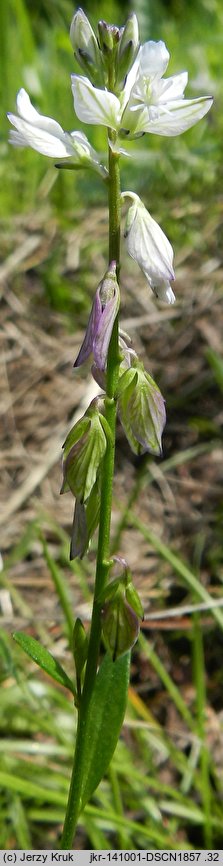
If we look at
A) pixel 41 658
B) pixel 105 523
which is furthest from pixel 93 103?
pixel 41 658

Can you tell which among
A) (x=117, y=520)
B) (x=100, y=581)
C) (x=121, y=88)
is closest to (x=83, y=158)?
(x=121, y=88)

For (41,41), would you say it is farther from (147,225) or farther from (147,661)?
(147,225)

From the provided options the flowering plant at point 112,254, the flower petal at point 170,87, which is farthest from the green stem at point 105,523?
the flower petal at point 170,87

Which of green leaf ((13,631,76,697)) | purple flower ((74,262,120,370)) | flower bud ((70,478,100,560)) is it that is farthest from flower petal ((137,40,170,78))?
green leaf ((13,631,76,697))

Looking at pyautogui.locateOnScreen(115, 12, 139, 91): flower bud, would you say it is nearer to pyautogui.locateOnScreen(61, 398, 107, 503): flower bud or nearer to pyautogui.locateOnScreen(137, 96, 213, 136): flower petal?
pyautogui.locateOnScreen(137, 96, 213, 136): flower petal

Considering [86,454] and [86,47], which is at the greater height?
[86,47]

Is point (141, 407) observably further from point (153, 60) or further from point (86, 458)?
point (153, 60)
